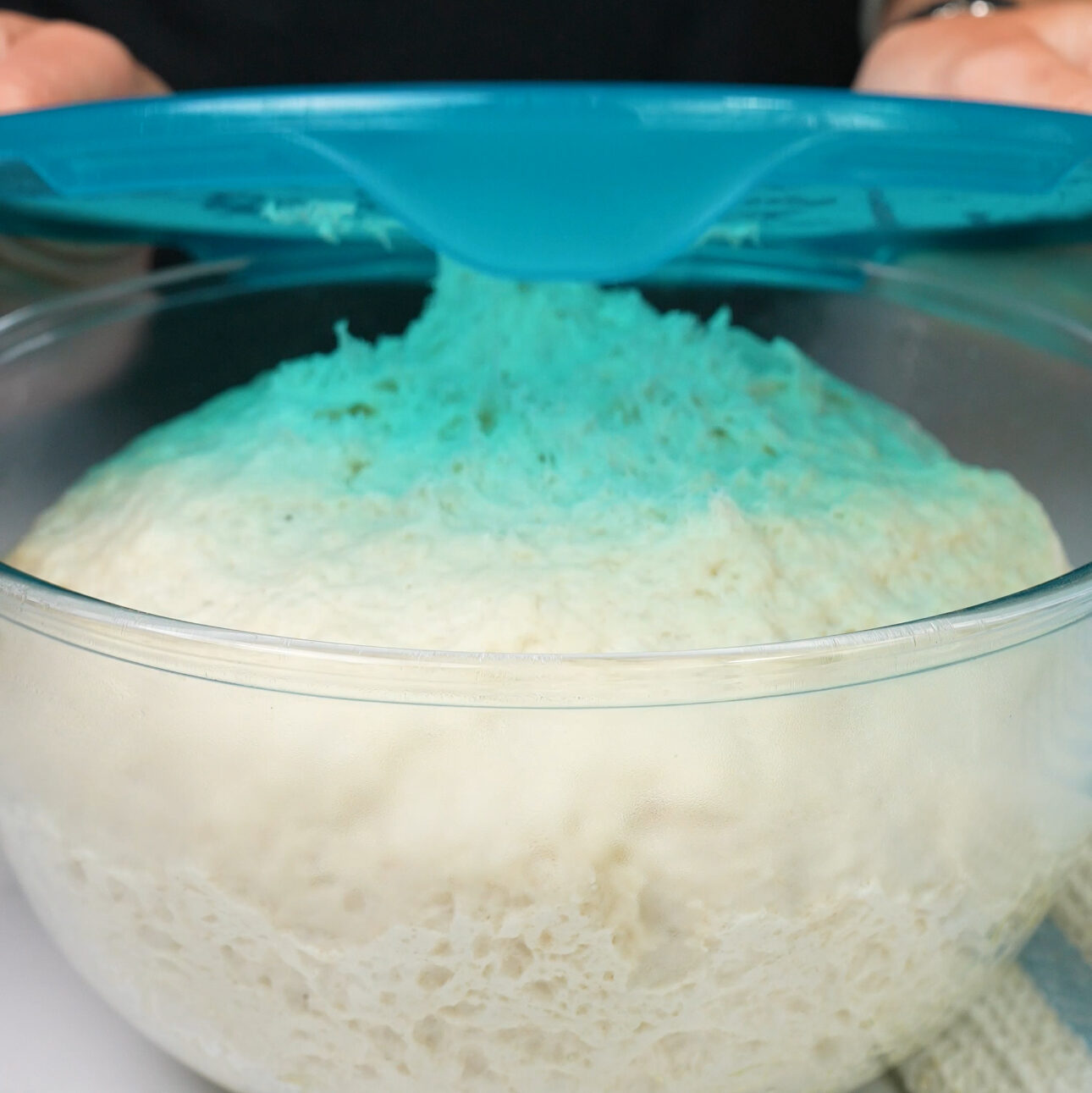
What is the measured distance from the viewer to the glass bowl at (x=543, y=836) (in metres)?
0.29

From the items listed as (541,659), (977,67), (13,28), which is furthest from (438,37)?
(541,659)

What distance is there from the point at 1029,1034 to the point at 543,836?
0.73ft

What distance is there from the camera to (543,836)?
30 centimetres

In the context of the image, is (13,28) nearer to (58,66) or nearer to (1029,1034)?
(58,66)

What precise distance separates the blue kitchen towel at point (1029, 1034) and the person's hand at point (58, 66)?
0.52m

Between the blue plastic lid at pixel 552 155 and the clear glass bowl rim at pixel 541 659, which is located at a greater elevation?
the blue plastic lid at pixel 552 155

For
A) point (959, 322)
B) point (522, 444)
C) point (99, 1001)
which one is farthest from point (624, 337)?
point (99, 1001)

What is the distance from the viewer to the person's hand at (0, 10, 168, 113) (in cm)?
51

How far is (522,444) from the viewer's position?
1.44 feet

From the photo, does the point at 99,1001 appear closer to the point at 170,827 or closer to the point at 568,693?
the point at 170,827

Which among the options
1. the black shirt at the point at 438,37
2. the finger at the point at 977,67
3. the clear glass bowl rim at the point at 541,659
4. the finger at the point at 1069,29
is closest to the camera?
the clear glass bowl rim at the point at 541,659

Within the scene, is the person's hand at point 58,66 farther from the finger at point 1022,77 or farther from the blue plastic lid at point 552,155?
the finger at point 1022,77

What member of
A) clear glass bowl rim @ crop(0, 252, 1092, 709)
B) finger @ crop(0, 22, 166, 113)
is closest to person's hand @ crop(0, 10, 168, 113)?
finger @ crop(0, 22, 166, 113)

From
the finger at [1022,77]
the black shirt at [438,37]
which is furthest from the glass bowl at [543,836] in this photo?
the black shirt at [438,37]
